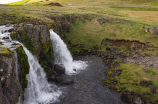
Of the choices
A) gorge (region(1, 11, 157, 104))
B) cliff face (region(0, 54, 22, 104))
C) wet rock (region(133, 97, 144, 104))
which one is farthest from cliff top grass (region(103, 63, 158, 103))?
cliff face (region(0, 54, 22, 104))

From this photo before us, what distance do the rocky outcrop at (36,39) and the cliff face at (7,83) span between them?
1148 centimetres

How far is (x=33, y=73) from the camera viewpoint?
2720cm

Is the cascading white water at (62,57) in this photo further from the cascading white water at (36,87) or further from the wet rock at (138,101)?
the wet rock at (138,101)

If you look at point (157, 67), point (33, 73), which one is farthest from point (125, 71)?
point (33, 73)

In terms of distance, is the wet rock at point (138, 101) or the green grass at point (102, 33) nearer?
the wet rock at point (138, 101)

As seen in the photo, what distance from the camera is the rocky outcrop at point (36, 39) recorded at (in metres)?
30.2

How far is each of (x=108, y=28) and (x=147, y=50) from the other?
1879 cm

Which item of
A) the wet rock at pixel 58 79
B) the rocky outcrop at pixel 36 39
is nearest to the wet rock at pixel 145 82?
the wet rock at pixel 58 79

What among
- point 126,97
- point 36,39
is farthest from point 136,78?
point 36,39

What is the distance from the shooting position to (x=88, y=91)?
28906 mm

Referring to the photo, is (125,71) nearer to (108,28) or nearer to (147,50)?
(147,50)

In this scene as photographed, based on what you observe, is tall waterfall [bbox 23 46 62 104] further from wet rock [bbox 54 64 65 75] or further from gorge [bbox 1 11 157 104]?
wet rock [bbox 54 64 65 75]

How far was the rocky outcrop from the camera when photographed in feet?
99.2

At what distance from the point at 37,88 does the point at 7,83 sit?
10.3 metres
